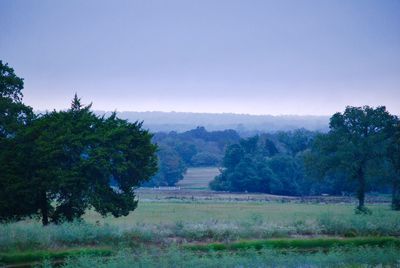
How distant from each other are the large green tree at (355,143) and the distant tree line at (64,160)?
24.2 metres

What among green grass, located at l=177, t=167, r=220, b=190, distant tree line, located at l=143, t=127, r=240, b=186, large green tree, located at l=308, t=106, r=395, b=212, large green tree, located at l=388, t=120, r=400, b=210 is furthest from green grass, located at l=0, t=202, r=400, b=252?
green grass, located at l=177, t=167, r=220, b=190

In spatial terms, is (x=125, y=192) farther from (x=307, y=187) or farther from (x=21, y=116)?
(x=307, y=187)

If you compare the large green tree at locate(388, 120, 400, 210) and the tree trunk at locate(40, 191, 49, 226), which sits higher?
the large green tree at locate(388, 120, 400, 210)

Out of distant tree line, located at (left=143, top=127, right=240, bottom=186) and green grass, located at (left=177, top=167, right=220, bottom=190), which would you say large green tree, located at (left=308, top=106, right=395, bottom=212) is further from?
green grass, located at (left=177, top=167, right=220, bottom=190)

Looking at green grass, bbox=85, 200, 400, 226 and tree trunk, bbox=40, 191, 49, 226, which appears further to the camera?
green grass, bbox=85, 200, 400, 226

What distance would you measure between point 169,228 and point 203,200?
37.5 metres

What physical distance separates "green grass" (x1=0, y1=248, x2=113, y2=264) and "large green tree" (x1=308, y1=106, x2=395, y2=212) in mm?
30955

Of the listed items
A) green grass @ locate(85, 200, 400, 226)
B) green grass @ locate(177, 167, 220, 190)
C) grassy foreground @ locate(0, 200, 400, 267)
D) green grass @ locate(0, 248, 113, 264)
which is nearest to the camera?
grassy foreground @ locate(0, 200, 400, 267)

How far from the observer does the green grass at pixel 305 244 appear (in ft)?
75.6

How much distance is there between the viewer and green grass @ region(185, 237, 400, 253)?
23.0m

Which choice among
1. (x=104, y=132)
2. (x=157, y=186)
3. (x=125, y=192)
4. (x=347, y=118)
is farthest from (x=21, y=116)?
(x=157, y=186)

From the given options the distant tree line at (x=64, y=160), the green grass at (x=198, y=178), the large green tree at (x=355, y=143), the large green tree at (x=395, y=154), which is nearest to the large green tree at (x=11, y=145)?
the distant tree line at (x=64, y=160)

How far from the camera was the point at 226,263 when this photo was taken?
54.1ft

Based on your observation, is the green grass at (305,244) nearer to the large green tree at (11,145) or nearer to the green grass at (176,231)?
the green grass at (176,231)
